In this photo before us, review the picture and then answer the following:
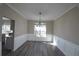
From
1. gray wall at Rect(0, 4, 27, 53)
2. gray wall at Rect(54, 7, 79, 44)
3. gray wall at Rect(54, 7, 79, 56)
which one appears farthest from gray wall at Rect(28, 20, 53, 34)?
gray wall at Rect(54, 7, 79, 44)

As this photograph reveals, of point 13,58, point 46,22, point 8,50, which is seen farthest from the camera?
point 46,22

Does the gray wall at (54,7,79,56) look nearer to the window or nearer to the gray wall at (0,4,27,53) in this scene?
the gray wall at (0,4,27,53)

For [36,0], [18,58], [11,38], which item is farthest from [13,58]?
[11,38]

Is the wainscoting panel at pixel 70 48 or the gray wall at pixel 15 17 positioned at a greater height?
the gray wall at pixel 15 17

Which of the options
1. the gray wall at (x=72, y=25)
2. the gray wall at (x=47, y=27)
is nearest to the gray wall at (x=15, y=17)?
the gray wall at (x=72, y=25)

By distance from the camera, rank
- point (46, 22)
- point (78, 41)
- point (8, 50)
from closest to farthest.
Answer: point (78, 41) → point (8, 50) → point (46, 22)

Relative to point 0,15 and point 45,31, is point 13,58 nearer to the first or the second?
point 0,15

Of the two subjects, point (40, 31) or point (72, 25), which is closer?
point (72, 25)

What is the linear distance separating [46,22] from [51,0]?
10535mm

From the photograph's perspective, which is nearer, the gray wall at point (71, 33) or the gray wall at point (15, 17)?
the gray wall at point (71, 33)

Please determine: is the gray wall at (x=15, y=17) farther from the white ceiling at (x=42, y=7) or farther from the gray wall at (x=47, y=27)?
the gray wall at (x=47, y=27)

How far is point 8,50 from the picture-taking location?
6.02 metres

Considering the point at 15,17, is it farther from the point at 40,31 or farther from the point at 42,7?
the point at 40,31

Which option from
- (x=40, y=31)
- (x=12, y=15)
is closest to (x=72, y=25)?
(x=12, y=15)
